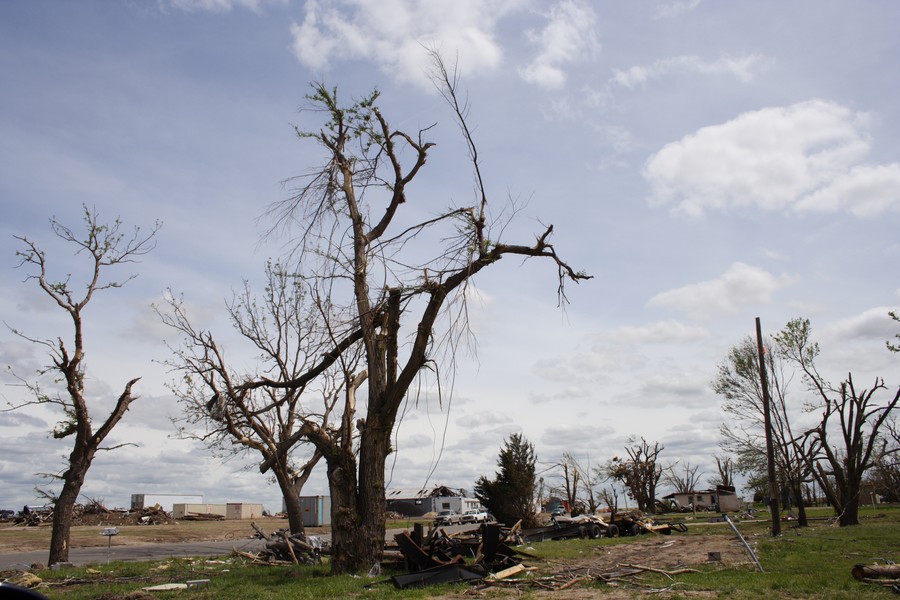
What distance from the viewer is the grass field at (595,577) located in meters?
10.7

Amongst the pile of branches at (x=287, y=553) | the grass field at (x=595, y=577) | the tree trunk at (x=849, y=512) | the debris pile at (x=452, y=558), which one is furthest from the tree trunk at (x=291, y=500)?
the tree trunk at (x=849, y=512)

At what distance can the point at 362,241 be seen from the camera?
50.8 ft

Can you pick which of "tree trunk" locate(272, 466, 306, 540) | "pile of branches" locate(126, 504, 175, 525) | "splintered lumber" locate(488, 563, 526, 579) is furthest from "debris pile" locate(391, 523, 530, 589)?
"pile of branches" locate(126, 504, 175, 525)

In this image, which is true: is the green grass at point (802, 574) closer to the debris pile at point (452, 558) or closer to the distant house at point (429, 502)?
the debris pile at point (452, 558)

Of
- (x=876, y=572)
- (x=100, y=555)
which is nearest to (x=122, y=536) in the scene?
(x=100, y=555)

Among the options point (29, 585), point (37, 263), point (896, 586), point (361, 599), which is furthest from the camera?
point (37, 263)

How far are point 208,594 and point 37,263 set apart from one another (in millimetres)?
11844

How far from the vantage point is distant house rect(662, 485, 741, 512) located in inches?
2190

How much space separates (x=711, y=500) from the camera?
6134 cm

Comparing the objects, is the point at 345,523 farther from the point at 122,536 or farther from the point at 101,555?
the point at 122,536

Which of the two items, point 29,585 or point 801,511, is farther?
point 801,511

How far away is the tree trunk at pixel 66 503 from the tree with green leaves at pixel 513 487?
20.8m

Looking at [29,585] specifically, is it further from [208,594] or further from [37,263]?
[37,263]

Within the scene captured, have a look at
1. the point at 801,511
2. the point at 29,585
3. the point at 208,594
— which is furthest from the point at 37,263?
the point at 801,511
